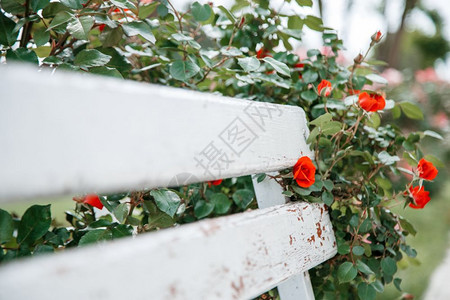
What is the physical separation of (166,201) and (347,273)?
1.37 feet

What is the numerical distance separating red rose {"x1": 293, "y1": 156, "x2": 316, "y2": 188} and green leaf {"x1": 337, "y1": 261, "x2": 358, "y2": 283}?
0.75ft

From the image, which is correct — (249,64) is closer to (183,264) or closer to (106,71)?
(106,71)

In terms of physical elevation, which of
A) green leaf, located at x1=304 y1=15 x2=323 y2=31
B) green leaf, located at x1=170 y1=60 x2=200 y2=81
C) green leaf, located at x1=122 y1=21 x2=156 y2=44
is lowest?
green leaf, located at x1=304 y1=15 x2=323 y2=31

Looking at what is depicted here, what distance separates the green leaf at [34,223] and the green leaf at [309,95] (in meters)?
0.67

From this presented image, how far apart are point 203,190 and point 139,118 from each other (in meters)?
Answer: 0.58

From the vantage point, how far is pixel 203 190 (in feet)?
3.20

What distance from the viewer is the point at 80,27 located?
2.23 ft

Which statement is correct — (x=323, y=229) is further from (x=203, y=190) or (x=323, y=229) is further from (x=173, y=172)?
(x=173, y=172)

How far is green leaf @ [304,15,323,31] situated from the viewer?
1070mm

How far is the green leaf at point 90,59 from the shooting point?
0.70 m

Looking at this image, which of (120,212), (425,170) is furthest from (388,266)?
(120,212)

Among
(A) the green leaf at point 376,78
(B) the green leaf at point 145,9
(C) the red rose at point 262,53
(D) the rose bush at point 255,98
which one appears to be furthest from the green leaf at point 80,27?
(A) the green leaf at point 376,78

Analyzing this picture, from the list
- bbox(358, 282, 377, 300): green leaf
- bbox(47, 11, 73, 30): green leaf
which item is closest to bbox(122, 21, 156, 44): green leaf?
bbox(47, 11, 73, 30): green leaf

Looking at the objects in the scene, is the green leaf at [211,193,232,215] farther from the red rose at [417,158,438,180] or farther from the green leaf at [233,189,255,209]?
the red rose at [417,158,438,180]
